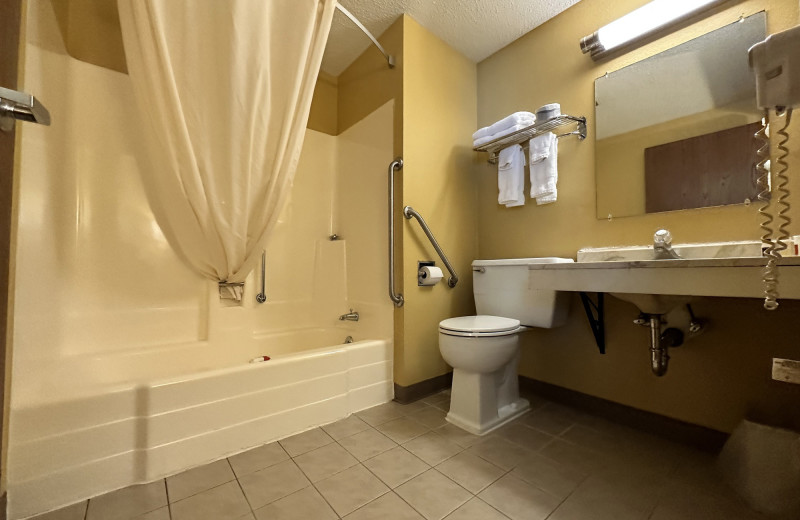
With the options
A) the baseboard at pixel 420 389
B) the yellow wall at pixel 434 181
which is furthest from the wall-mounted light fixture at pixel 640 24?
the baseboard at pixel 420 389

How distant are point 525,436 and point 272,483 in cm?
98

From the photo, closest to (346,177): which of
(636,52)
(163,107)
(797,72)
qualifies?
(163,107)

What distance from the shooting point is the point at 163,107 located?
1.06 meters

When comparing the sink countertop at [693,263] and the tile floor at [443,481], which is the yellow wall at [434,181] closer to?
the tile floor at [443,481]

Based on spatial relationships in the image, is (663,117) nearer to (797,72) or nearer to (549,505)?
(797,72)

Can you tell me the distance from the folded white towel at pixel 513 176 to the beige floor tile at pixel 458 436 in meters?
1.21

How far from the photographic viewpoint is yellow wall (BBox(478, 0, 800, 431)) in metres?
1.09

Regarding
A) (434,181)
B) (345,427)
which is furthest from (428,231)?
(345,427)

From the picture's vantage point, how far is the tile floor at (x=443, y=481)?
2.83 feet

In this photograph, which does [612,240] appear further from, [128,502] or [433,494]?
[128,502]

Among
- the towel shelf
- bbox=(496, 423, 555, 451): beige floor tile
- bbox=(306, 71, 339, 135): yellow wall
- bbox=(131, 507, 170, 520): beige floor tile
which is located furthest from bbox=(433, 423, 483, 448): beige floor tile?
bbox=(306, 71, 339, 135): yellow wall

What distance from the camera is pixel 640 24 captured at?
136cm

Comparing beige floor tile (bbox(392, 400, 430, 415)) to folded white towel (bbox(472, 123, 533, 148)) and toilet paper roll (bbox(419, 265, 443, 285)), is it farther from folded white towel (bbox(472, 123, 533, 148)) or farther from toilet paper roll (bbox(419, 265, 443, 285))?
folded white towel (bbox(472, 123, 533, 148))

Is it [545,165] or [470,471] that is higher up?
[545,165]
